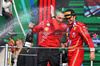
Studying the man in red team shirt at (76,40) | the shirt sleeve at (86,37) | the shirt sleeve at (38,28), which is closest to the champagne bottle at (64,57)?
the man in red team shirt at (76,40)

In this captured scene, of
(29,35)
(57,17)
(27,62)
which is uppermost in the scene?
(57,17)

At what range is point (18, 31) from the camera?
4973 mm

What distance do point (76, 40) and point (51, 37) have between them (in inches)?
16.2

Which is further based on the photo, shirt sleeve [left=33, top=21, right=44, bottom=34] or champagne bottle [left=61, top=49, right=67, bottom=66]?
shirt sleeve [left=33, top=21, right=44, bottom=34]

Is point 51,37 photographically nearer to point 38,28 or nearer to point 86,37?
point 38,28

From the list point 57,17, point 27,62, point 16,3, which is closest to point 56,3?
point 57,17

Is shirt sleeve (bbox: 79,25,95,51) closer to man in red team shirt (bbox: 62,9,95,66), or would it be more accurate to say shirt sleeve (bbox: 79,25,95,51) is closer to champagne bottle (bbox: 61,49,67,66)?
man in red team shirt (bbox: 62,9,95,66)

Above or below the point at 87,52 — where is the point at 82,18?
above

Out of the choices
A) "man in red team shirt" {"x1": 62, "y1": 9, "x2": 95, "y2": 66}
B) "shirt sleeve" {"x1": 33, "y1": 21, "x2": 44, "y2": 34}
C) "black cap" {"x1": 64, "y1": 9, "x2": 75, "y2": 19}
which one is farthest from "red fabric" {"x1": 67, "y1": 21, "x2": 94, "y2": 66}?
"shirt sleeve" {"x1": 33, "y1": 21, "x2": 44, "y2": 34}

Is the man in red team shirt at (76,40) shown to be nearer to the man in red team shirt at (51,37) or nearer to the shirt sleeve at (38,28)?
the man in red team shirt at (51,37)

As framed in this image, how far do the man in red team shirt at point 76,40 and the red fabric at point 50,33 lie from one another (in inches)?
5.0

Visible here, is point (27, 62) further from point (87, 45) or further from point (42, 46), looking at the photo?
point (87, 45)

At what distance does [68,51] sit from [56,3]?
32.6 inches

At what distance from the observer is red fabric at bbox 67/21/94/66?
15.5 feet
